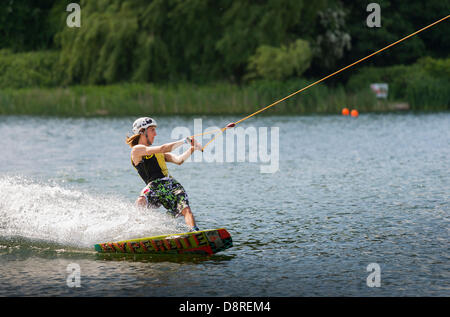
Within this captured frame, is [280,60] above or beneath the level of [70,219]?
above

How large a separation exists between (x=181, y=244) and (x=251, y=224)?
212cm

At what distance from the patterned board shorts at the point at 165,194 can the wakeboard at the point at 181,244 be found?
1.95 ft

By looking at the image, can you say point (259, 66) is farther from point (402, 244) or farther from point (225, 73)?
point (402, 244)

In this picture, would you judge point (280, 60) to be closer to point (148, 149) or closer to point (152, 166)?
point (152, 166)

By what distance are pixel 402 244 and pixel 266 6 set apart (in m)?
35.4

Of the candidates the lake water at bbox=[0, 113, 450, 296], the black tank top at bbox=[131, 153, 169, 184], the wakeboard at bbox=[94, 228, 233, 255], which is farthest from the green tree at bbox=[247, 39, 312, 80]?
the wakeboard at bbox=[94, 228, 233, 255]

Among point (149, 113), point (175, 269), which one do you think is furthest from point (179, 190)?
point (149, 113)

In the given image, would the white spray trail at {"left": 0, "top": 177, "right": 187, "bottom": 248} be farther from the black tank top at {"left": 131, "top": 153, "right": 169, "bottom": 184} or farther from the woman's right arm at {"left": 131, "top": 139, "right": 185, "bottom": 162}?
the woman's right arm at {"left": 131, "top": 139, "right": 185, "bottom": 162}

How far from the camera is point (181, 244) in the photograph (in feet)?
29.0

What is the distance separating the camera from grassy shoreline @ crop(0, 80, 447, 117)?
3731 centimetres

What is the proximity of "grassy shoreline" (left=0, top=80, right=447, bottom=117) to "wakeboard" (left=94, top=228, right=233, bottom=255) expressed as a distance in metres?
28.2

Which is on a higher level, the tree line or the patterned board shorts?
the tree line

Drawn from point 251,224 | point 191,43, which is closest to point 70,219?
point 251,224

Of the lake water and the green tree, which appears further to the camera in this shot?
the green tree
